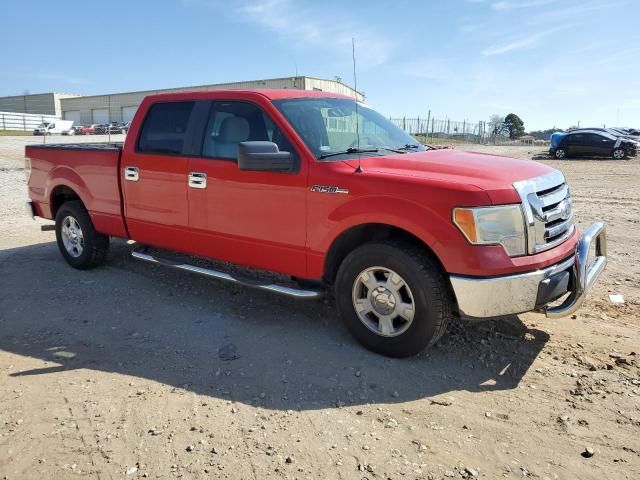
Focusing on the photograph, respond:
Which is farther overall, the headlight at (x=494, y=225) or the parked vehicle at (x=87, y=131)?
the parked vehicle at (x=87, y=131)

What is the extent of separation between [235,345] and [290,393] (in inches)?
34.8

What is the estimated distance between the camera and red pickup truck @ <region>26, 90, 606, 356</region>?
3498 mm

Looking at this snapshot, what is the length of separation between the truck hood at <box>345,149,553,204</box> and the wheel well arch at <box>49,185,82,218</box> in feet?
12.9

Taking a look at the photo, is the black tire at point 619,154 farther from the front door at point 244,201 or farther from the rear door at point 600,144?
the front door at point 244,201

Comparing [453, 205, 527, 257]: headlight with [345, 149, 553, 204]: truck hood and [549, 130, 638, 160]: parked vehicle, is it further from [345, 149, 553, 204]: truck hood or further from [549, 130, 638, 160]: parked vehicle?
[549, 130, 638, 160]: parked vehicle

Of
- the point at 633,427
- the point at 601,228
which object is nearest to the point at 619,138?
the point at 601,228

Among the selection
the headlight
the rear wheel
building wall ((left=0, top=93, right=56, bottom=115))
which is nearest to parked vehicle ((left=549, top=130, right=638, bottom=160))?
the rear wheel

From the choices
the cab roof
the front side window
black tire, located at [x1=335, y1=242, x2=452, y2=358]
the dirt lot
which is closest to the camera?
the dirt lot

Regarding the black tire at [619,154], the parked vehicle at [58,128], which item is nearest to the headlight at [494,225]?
the black tire at [619,154]

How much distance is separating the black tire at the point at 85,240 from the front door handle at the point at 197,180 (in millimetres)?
1903

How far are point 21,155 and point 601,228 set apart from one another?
933 inches

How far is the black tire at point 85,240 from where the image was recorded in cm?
609

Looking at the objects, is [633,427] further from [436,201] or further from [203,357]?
[203,357]

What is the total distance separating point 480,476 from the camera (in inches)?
106
